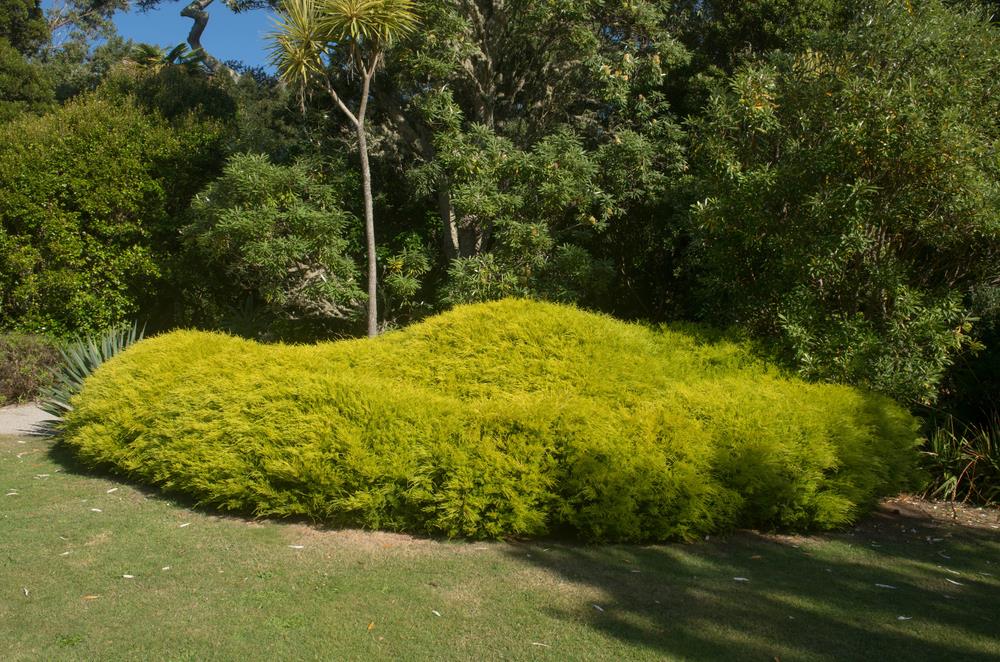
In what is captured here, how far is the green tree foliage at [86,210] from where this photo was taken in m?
11.0

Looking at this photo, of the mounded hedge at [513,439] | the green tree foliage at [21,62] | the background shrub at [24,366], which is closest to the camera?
the mounded hedge at [513,439]

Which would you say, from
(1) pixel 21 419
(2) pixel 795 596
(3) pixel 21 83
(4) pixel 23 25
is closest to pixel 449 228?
(1) pixel 21 419

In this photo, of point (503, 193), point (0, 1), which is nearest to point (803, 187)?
point (503, 193)

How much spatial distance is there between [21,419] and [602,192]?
7320 mm

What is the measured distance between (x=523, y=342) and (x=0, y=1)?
1017 inches

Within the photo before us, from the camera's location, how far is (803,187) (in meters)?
7.18

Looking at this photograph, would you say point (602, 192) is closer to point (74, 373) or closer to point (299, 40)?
point (299, 40)

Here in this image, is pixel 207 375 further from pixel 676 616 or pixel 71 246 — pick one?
pixel 71 246

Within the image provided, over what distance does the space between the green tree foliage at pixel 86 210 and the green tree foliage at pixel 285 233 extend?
165cm

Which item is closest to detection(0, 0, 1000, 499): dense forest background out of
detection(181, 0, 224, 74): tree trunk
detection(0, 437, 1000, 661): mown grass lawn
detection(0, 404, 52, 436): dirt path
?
detection(0, 404, 52, 436): dirt path

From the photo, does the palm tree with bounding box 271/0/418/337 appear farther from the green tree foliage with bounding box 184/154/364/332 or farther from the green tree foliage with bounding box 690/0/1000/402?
the green tree foliage with bounding box 690/0/1000/402

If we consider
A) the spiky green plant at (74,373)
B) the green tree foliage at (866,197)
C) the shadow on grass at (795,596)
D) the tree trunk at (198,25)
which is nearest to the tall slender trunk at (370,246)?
the spiky green plant at (74,373)

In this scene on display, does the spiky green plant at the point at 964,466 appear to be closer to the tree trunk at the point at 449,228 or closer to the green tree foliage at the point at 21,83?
the tree trunk at the point at 449,228

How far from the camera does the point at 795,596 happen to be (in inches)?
176
